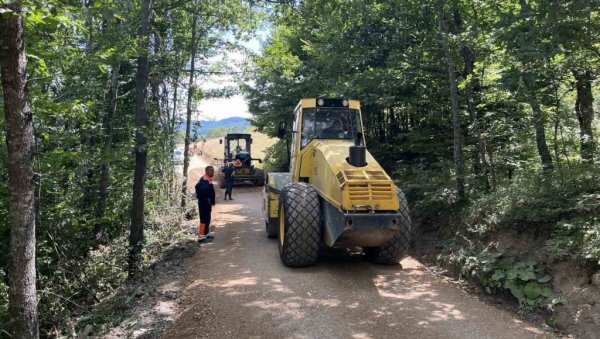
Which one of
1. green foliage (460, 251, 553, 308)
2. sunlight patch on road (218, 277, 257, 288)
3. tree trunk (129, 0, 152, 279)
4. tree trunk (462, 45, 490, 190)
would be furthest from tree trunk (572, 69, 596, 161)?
tree trunk (129, 0, 152, 279)

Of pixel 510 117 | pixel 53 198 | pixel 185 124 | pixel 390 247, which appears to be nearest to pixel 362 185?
pixel 390 247

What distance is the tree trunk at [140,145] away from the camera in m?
8.56

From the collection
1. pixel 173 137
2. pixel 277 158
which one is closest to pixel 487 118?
pixel 173 137

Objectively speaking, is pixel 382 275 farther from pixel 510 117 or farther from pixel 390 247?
pixel 510 117

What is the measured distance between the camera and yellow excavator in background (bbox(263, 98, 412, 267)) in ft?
19.5

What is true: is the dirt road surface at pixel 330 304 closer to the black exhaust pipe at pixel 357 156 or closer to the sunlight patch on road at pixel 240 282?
the sunlight patch on road at pixel 240 282

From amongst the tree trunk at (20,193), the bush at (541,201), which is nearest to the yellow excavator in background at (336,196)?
the bush at (541,201)

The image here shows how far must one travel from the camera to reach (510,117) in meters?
8.24

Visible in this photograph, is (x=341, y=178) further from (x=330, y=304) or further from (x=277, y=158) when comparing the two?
(x=277, y=158)

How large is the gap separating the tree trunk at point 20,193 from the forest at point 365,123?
0.02 meters

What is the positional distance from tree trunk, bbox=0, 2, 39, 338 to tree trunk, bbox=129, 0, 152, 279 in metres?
4.03

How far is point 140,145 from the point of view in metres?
8.66

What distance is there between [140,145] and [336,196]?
4.67 m

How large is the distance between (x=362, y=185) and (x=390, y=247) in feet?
4.73
